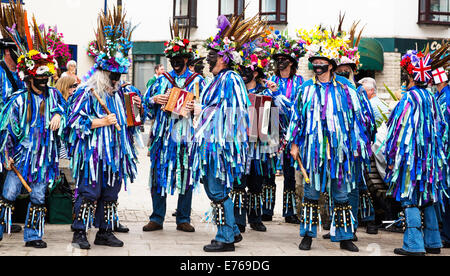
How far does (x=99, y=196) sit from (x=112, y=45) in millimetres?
1479

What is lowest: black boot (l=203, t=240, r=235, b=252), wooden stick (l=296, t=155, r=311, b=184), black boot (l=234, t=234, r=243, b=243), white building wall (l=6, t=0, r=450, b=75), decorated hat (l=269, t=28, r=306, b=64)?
black boot (l=234, t=234, r=243, b=243)

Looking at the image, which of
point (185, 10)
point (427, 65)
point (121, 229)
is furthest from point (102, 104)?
point (185, 10)

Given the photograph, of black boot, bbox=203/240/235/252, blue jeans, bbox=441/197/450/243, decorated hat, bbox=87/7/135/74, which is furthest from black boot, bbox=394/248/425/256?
decorated hat, bbox=87/7/135/74

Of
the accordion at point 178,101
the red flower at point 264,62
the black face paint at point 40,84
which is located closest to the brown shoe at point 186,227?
the accordion at point 178,101

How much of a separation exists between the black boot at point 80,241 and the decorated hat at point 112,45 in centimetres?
158

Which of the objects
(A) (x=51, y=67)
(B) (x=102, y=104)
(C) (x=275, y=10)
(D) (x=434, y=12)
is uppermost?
(C) (x=275, y=10)

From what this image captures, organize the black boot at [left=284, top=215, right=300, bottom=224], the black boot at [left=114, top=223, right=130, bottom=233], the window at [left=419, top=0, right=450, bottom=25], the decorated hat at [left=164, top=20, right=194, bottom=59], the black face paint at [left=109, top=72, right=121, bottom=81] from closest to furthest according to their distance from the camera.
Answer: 1. the black face paint at [left=109, top=72, right=121, bottom=81]
2. the black boot at [left=114, top=223, right=130, bottom=233]
3. the decorated hat at [left=164, top=20, right=194, bottom=59]
4. the black boot at [left=284, top=215, right=300, bottom=224]
5. the window at [left=419, top=0, right=450, bottom=25]

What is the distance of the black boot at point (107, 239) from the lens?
6.58 meters

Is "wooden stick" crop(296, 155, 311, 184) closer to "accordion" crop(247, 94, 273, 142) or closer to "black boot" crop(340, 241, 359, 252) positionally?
"accordion" crop(247, 94, 273, 142)

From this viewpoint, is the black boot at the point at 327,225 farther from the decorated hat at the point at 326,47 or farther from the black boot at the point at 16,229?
the black boot at the point at 16,229

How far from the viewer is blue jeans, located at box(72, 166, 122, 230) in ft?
21.1

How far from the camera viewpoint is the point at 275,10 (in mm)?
22594

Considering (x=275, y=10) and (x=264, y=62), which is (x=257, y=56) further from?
(x=275, y=10)

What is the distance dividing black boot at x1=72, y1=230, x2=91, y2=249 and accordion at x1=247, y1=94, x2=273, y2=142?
6.42ft
